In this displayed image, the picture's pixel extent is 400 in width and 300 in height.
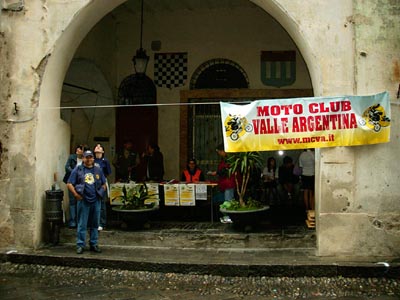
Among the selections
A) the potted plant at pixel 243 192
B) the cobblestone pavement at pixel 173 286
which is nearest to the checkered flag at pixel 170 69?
the potted plant at pixel 243 192

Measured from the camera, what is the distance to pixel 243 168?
8891 mm

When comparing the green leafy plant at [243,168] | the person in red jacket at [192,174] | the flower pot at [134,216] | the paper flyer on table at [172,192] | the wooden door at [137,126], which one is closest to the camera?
the green leafy plant at [243,168]

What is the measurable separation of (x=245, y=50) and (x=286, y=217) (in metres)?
5.06

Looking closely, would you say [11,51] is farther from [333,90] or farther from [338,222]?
[338,222]

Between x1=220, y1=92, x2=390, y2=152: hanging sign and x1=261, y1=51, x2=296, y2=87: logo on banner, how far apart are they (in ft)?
17.4

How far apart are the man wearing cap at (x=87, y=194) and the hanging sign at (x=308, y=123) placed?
232 cm

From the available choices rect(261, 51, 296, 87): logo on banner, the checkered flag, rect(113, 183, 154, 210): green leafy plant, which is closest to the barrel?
rect(113, 183, 154, 210): green leafy plant

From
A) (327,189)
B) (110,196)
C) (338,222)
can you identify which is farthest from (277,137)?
(110,196)

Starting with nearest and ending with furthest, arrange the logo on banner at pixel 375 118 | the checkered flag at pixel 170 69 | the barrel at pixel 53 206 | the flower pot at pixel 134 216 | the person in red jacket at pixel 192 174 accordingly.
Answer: the logo on banner at pixel 375 118 < the barrel at pixel 53 206 < the flower pot at pixel 134 216 < the person in red jacket at pixel 192 174 < the checkered flag at pixel 170 69

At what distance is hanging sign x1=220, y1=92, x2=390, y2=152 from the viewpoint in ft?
24.4

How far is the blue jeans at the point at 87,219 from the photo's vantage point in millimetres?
7988

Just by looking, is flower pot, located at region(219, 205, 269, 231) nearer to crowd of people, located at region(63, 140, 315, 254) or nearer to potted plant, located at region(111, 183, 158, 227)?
crowd of people, located at region(63, 140, 315, 254)

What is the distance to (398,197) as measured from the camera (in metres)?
7.47

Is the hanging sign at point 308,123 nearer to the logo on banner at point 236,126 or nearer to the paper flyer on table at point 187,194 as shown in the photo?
the logo on banner at point 236,126
